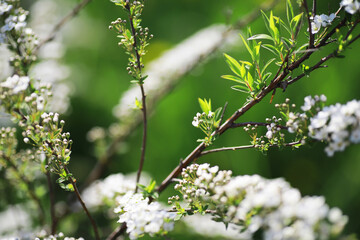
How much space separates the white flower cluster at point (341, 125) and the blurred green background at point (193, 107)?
112 cm

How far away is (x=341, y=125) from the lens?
58cm

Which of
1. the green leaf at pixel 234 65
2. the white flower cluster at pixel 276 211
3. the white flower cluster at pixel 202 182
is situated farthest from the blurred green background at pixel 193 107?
the white flower cluster at pixel 276 211

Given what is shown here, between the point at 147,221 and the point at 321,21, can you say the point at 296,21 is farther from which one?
the point at 147,221

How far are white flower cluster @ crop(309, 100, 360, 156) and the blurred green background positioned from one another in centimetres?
112

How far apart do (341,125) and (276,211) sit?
0.59ft

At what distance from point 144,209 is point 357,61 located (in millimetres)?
1986

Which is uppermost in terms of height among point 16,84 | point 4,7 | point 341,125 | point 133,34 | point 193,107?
point 193,107

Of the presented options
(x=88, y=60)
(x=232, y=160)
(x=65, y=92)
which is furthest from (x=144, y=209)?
(x=88, y=60)

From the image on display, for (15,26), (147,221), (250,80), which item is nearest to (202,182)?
(147,221)

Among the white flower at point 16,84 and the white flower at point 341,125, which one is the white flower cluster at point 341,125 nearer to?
the white flower at point 341,125

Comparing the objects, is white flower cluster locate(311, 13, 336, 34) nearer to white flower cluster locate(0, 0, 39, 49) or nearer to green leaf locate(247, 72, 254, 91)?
green leaf locate(247, 72, 254, 91)

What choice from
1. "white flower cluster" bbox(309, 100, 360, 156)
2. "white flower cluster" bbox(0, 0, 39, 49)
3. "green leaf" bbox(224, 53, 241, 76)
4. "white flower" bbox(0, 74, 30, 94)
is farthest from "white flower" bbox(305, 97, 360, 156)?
"white flower cluster" bbox(0, 0, 39, 49)

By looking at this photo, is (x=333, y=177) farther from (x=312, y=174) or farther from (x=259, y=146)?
(x=259, y=146)

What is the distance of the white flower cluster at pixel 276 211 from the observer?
0.49 meters
